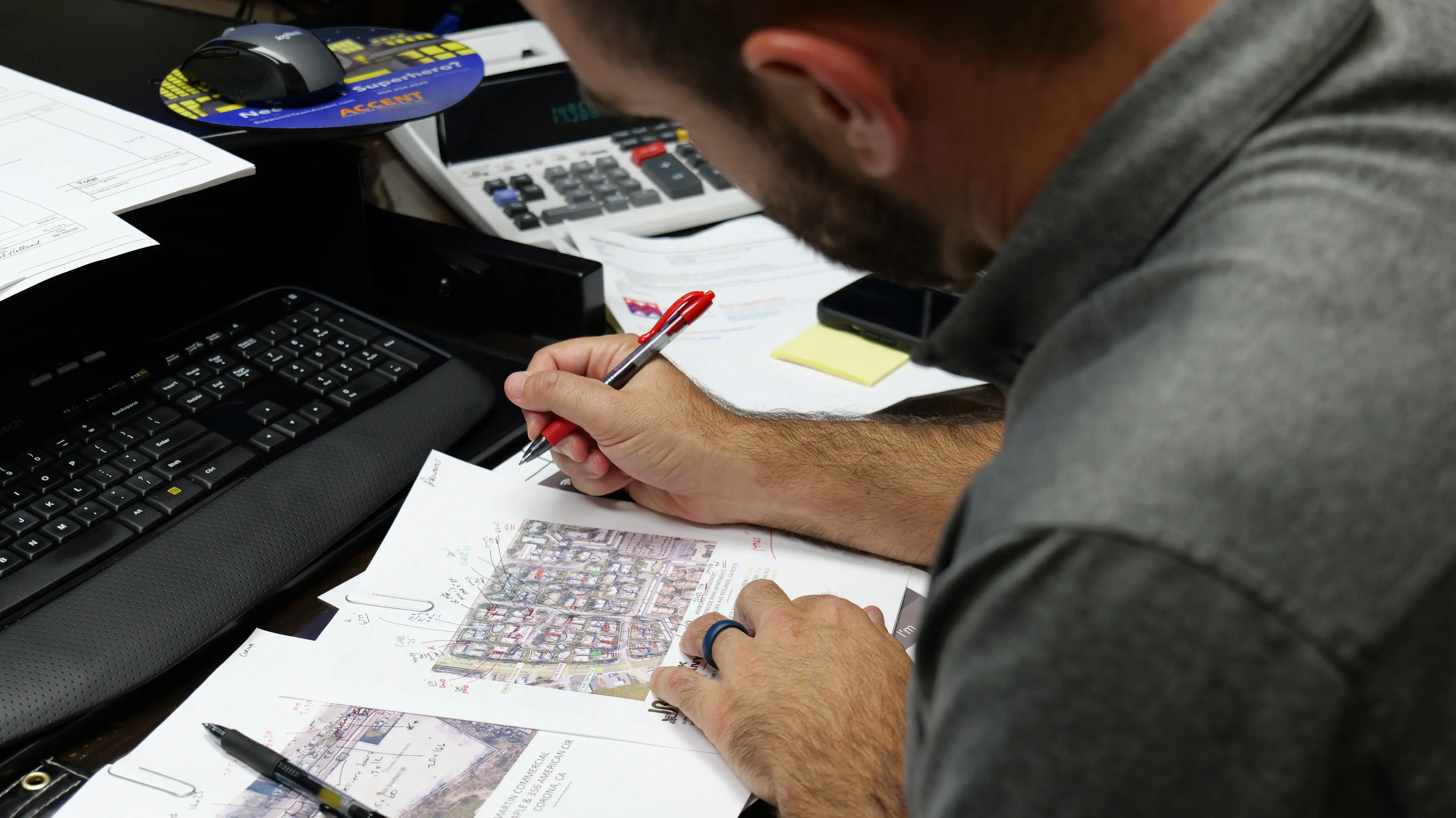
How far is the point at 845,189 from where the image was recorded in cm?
47

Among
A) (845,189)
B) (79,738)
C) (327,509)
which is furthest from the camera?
(327,509)

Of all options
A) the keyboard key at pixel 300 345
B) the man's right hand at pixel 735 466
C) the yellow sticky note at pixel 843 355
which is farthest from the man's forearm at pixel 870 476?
the keyboard key at pixel 300 345

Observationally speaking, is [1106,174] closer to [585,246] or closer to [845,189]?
[845,189]

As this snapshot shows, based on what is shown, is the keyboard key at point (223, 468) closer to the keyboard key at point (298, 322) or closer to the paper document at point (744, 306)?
the keyboard key at point (298, 322)

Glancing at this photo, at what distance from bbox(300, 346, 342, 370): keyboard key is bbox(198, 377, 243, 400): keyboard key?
2.0 inches

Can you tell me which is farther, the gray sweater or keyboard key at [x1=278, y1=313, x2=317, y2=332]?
keyboard key at [x1=278, y1=313, x2=317, y2=332]

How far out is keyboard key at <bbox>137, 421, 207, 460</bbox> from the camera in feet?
2.27

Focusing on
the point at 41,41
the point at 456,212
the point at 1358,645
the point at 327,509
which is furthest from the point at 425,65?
the point at 1358,645

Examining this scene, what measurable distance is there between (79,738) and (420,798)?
0.18 metres

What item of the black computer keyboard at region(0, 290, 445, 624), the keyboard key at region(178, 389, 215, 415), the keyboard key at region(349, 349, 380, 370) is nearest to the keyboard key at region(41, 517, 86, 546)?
the black computer keyboard at region(0, 290, 445, 624)

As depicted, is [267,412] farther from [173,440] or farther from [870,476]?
[870,476]

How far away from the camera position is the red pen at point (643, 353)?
0.77 m

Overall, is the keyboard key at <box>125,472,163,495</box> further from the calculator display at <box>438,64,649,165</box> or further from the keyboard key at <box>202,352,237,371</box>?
the calculator display at <box>438,64,649,165</box>

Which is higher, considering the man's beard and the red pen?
the man's beard
